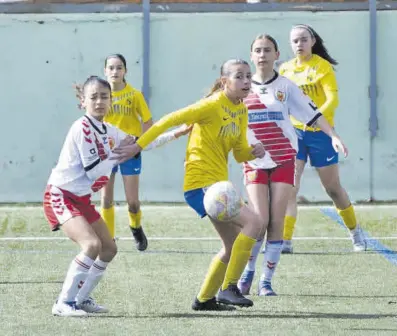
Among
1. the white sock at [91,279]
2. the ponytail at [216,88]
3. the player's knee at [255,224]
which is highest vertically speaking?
the ponytail at [216,88]

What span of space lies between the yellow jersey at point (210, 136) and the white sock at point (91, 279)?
788mm

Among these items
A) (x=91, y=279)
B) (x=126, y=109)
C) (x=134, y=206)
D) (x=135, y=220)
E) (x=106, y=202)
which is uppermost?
(x=126, y=109)

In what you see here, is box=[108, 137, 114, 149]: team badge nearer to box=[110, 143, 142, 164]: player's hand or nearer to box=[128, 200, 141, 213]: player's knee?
box=[110, 143, 142, 164]: player's hand

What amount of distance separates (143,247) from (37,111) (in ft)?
16.1

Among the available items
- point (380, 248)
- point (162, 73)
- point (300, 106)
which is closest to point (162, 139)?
point (300, 106)

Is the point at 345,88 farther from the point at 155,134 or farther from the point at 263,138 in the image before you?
the point at 155,134

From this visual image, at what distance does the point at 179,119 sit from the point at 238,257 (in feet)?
3.35

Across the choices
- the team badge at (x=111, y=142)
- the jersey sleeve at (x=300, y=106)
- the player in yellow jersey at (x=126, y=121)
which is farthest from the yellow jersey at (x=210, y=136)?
the player in yellow jersey at (x=126, y=121)

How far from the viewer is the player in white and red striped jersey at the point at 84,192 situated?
805cm

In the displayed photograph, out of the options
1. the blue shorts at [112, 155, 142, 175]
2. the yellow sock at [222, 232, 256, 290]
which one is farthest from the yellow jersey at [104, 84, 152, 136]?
the yellow sock at [222, 232, 256, 290]

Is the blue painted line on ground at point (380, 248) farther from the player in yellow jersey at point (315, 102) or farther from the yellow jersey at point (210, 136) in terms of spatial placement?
the yellow jersey at point (210, 136)

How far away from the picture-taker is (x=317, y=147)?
1155cm

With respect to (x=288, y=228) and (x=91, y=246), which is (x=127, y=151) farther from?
(x=288, y=228)

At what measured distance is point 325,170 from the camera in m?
11.6
